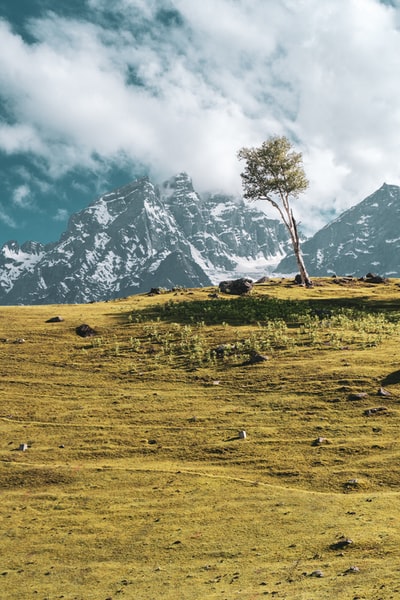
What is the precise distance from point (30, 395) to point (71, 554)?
51.8 feet

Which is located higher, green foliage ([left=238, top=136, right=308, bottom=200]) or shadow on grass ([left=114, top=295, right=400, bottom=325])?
green foliage ([left=238, top=136, right=308, bottom=200])

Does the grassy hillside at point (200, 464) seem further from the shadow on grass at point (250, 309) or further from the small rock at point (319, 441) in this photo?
the shadow on grass at point (250, 309)

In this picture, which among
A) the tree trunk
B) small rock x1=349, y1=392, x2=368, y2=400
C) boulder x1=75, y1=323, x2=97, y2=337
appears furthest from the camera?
the tree trunk

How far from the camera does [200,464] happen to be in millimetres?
24500

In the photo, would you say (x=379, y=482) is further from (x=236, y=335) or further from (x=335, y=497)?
(x=236, y=335)

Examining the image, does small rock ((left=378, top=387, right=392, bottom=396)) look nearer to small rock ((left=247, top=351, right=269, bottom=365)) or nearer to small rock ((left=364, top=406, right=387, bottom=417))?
small rock ((left=364, top=406, right=387, bottom=417))

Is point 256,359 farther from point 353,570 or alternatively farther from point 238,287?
point 238,287

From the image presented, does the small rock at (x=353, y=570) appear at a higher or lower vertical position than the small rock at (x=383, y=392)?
lower

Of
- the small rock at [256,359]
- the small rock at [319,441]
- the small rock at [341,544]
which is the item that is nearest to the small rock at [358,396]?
the small rock at [319,441]

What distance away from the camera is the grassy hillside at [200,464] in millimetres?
16953

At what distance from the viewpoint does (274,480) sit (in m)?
22.8

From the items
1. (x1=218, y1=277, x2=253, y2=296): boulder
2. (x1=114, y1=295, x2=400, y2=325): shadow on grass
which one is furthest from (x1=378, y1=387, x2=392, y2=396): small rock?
(x1=218, y1=277, x2=253, y2=296): boulder

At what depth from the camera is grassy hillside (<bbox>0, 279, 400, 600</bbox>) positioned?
55.6 ft

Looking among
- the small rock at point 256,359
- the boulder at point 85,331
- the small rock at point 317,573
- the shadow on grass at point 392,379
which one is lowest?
the small rock at point 317,573
